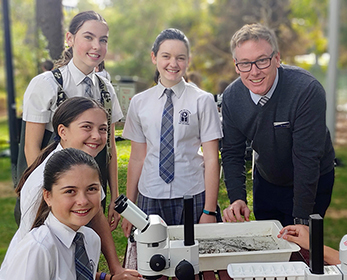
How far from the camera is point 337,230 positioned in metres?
5.84

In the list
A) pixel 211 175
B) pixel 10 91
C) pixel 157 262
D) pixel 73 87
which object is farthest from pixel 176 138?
pixel 10 91

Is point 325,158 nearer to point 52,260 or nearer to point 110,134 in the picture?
point 110,134

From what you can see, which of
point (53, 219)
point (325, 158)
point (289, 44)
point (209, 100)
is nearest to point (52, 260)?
point (53, 219)

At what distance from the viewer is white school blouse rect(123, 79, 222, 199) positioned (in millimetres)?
2504

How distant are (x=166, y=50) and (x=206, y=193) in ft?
2.65

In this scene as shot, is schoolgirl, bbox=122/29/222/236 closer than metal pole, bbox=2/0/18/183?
Yes

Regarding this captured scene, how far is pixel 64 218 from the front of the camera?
1.81 m

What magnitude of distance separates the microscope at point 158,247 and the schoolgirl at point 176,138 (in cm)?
76

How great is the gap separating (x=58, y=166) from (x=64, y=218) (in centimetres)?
21

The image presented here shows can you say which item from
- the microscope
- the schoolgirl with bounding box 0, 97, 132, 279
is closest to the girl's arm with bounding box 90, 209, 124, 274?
the schoolgirl with bounding box 0, 97, 132, 279

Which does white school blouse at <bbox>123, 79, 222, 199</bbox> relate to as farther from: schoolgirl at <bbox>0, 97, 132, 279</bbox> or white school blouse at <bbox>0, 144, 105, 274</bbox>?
white school blouse at <bbox>0, 144, 105, 274</bbox>

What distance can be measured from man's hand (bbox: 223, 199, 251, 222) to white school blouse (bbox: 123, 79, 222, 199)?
28cm

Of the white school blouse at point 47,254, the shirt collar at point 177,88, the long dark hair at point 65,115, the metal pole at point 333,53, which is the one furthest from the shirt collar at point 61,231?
the metal pole at point 333,53

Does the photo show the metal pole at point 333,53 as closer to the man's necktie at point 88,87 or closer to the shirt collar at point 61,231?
the man's necktie at point 88,87
